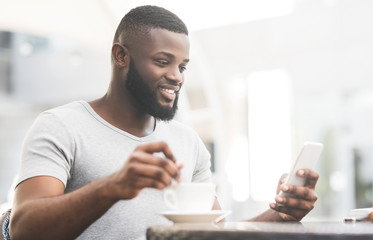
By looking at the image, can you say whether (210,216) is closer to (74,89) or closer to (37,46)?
(74,89)

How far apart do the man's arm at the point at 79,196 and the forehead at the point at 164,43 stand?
53cm

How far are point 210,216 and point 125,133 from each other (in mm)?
570

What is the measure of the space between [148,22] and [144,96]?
9.7 inches

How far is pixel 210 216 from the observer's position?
1050mm

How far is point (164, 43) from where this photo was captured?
1541 millimetres

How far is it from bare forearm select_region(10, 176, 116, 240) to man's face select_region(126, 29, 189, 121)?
0.52 m

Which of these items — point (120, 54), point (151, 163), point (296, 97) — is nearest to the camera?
point (151, 163)

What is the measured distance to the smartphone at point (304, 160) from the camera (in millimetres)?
1247

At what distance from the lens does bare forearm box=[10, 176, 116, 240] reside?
108 cm

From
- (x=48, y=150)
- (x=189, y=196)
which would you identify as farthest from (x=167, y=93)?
(x=189, y=196)

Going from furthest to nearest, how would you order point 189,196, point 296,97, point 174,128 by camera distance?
point 296,97 → point 174,128 → point 189,196

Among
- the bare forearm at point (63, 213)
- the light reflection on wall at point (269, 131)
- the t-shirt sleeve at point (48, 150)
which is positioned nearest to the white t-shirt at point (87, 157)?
the t-shirt sleeve at point (48, 150)

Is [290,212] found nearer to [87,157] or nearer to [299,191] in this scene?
[299,191]

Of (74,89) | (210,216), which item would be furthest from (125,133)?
(74,89)
